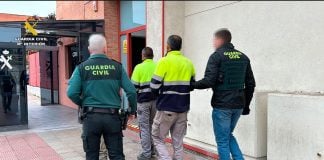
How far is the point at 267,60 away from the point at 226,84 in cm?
168

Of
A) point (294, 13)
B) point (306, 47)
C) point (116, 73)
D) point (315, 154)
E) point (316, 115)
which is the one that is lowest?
point (315, 154)

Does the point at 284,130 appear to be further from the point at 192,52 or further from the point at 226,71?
the point at 192,52

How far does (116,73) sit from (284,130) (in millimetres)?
2284

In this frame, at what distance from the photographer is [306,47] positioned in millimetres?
4562

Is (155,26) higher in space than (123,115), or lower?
higher

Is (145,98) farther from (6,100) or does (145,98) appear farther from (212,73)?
(6,100)

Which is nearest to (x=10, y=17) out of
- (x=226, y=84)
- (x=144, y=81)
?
(x=144, y=81)

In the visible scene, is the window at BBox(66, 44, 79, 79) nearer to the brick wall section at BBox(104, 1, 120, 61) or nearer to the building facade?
the brick wall section at BBox(104, 1, 120, 61)

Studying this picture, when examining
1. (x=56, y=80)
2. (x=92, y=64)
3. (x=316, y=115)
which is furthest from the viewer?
(x=56, y=80)

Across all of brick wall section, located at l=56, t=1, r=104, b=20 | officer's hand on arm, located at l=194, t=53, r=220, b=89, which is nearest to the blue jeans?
officer's hand on arm, located at l=194, t=53, r=220, b=89

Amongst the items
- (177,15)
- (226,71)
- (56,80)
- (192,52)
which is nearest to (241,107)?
(226,71)

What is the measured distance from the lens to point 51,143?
6445mm

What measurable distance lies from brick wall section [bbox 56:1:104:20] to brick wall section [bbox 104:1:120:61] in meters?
0.19

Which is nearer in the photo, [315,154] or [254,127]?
[315,154]
